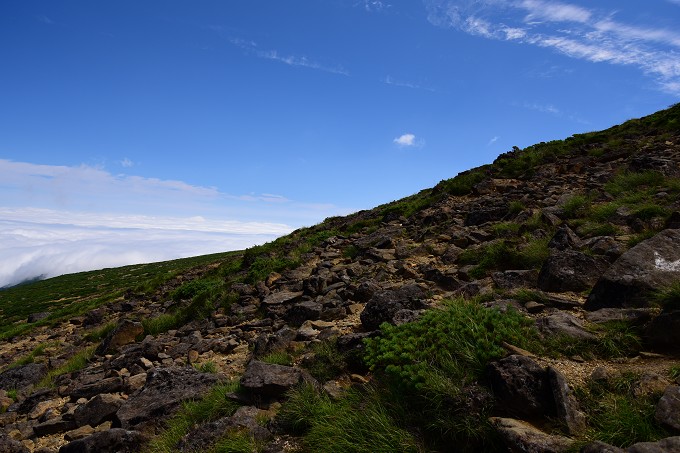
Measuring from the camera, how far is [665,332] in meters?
4.73

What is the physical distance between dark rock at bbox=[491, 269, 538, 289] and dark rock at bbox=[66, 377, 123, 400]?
795 cm

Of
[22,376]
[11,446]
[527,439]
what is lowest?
[11,446]

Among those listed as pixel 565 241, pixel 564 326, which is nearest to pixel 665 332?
pixel 564 326

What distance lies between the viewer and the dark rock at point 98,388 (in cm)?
829

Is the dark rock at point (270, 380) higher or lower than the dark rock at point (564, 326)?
lower

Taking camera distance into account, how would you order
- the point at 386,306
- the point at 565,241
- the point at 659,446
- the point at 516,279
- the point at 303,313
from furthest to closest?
the point at 303,313
the point at 565,241
the point at 516,279
the point at 386,306
the point at 659,446

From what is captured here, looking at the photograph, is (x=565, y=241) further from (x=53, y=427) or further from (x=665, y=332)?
(x=53, y=427)

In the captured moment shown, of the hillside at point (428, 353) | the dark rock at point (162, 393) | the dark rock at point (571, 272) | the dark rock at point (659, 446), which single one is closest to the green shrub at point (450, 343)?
the hillside at point (428, 353)

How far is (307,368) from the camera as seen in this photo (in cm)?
672

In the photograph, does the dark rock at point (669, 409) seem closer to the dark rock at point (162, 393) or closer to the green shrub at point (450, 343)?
the green shrub at point (450, 343)

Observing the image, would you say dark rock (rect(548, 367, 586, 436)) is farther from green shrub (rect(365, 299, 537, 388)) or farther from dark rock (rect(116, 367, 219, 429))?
dark rock (rect(116, 367, 219, 429))

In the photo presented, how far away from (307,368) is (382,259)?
21.0 feet

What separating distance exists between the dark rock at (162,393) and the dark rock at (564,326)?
18.3 feet

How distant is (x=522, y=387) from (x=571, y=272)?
3834 mm
